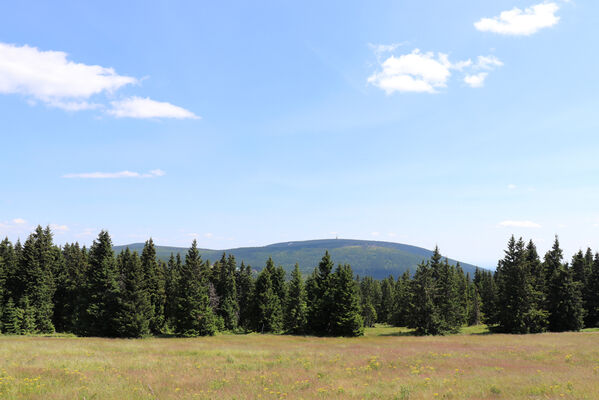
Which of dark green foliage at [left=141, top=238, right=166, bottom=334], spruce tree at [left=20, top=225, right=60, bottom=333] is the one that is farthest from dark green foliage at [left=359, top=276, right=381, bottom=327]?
spruce tree at [left=20, top=225, right=60, bottom=333]

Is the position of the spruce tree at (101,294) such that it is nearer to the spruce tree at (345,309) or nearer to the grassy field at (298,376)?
the grassy field at (298,376)

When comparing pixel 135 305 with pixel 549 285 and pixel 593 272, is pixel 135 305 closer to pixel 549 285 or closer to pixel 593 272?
pixel 549 285

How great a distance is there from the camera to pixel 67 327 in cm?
6097

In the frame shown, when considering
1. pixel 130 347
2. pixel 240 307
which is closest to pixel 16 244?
pixel 240 307

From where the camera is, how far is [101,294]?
50125mm

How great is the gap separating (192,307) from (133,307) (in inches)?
316

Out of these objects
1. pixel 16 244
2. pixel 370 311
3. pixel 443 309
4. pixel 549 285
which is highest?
pixel 16 244

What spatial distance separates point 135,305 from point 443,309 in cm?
4641

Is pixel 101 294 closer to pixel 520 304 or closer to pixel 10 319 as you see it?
pixel 10 319

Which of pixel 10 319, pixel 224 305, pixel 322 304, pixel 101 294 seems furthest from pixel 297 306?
pixel 10 319

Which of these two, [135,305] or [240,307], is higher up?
[135,305]

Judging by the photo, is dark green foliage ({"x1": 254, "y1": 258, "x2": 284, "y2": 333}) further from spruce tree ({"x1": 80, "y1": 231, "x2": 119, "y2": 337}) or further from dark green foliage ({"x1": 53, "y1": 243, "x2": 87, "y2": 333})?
dark green foliage ({"x1": 53, "y1": 243, "x2": 87, "y2": 333})

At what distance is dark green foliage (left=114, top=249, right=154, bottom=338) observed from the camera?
47.5 m

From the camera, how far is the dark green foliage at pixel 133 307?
47531 millimetres
